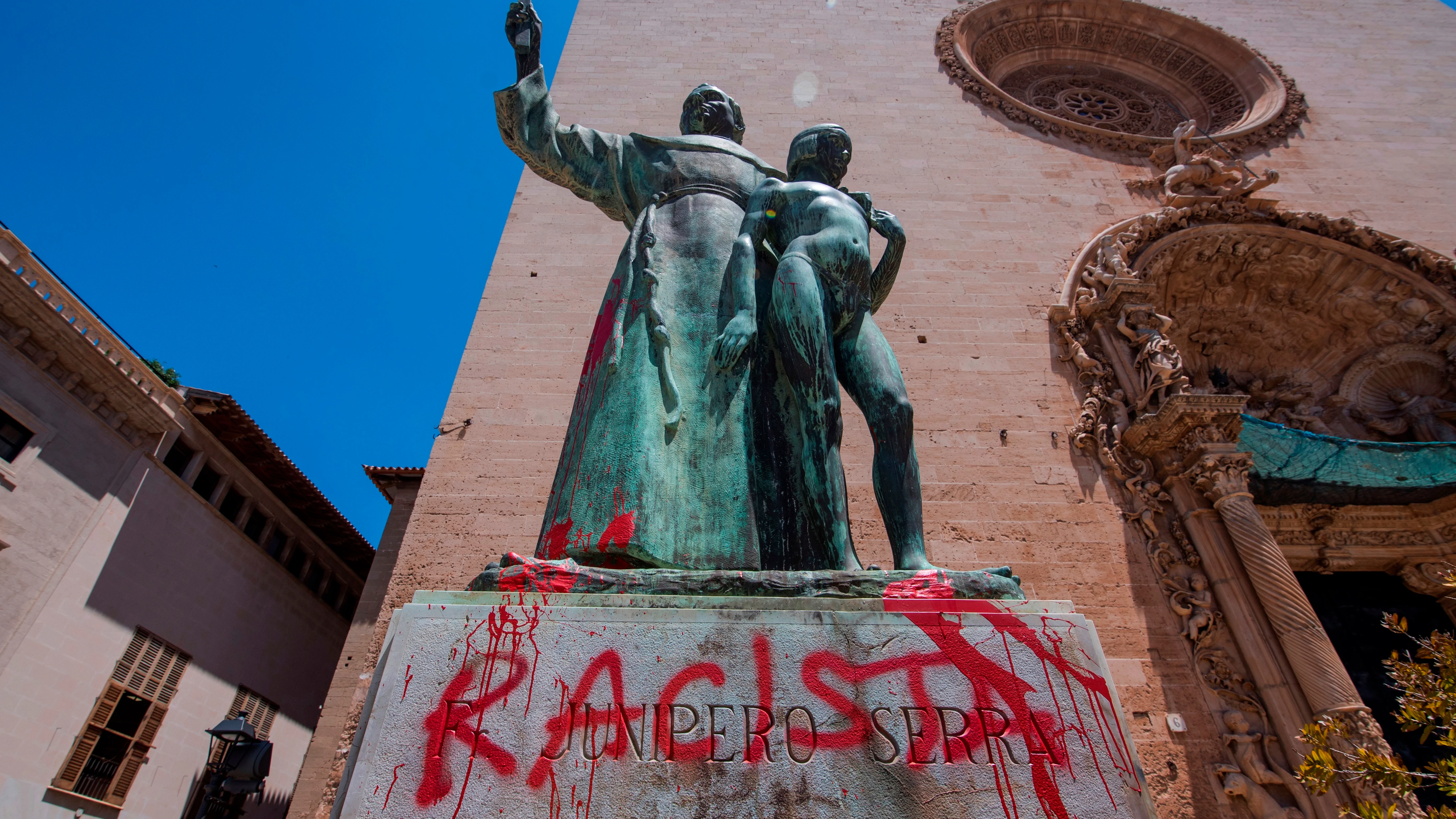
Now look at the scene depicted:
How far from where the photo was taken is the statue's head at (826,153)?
9.62 feet

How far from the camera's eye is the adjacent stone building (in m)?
8.80

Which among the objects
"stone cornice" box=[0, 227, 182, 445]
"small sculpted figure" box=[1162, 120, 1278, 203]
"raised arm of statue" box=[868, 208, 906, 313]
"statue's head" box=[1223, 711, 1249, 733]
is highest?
"small sculpted figure" box=[1162, 120, 1278, 203]

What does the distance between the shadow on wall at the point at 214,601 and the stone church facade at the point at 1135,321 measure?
599 cm

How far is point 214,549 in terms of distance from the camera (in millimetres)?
12062

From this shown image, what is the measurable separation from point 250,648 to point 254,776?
246 inches

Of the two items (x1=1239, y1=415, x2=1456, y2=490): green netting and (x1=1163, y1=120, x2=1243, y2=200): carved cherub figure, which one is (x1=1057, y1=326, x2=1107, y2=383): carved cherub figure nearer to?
(x1=1239, y1=415, x2=1456, y2=490): green netting

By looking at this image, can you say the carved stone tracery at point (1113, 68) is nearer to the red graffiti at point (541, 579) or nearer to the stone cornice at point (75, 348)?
the red graffiti at point (541, 579)

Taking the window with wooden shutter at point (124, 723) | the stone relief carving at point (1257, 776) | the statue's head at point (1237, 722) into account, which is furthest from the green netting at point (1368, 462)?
the window with wooden shutter at point (124, 723)

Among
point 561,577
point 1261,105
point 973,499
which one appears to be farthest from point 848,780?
point 1261,105

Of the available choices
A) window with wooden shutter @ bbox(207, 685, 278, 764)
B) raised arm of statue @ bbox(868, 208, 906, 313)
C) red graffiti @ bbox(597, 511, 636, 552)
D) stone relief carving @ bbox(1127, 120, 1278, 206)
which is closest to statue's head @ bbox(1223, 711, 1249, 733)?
raised arm of statue @ bbox(868, 208, 906, 313)

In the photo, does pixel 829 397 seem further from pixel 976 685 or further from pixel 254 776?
pixel 254 776

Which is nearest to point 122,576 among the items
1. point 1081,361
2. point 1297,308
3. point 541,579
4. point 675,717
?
point 541,579

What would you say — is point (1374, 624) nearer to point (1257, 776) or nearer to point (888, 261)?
point (1257, 776)

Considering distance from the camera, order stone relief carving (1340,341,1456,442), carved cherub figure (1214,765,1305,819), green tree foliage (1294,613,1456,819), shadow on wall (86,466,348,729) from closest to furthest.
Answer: green tree foliage (1294,613,1456,819)
carved cherub figure (1214,765,1305,819)
stone relief carving (1340,341,1456,442)
shadow on wall (86,466,348,729)
